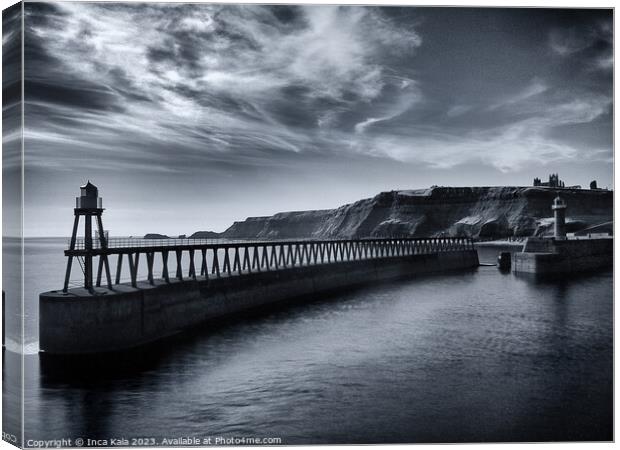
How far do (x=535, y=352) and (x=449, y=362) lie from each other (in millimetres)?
3252

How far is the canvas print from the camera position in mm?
9781

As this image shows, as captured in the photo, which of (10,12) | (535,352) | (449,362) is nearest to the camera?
(10,12)

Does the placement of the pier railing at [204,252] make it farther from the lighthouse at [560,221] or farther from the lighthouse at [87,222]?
the lighthouse at [560,221]

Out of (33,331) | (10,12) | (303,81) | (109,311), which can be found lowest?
(33,331)

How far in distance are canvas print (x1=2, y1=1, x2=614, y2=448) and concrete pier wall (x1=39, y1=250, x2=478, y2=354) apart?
0.26 feet

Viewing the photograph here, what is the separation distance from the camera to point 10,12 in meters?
9.70

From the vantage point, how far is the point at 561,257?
38812 millimetres

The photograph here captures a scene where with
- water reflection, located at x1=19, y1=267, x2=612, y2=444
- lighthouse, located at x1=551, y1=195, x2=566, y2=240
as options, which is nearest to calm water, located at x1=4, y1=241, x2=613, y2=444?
water reflection, located at x1=19, y1=267, x2=612, y2=444

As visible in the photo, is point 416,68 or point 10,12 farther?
point 416,68

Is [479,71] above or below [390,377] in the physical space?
above

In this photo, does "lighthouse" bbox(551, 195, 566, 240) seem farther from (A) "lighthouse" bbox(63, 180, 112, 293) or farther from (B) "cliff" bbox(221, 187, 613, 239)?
(A) "lighthouse" bbox(63, 180, 112, 293)

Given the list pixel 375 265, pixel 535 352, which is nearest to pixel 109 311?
pixel 535 352

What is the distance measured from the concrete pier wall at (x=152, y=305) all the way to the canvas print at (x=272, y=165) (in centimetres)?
8

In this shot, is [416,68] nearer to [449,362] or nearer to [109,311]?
[449,362]
